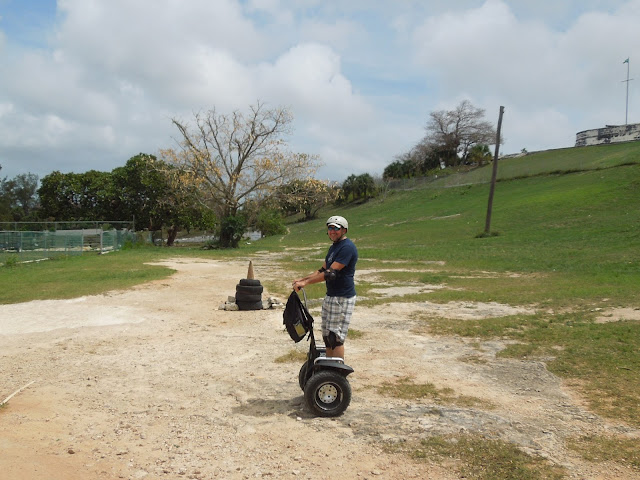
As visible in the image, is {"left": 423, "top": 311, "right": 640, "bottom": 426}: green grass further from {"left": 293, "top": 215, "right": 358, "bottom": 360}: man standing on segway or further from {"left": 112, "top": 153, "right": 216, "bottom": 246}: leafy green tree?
{"left": 112, "top": 153, "right": 216, "bottom": 246}: leafy green tree

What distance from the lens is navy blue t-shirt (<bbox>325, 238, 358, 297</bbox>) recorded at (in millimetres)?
5305

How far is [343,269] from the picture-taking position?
536 cm

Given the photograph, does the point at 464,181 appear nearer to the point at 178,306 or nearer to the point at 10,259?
the point at 10,259

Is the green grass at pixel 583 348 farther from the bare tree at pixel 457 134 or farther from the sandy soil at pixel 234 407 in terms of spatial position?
the bare tree at pixel 457 134

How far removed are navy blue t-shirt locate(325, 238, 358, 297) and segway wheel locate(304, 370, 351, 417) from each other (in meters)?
0.82

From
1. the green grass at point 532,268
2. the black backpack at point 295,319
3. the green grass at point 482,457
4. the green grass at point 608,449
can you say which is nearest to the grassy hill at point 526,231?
the green grass at point 532,268

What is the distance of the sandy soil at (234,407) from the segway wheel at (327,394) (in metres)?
0.13

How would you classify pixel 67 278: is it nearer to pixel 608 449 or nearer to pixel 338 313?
pixel 338 313

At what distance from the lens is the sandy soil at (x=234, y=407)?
411cm

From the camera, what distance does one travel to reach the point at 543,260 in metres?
20.2

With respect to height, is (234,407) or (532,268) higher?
(532,268)

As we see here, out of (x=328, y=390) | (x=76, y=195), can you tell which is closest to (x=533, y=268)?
(x=328, y=390)

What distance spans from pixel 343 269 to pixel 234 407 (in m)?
1.83

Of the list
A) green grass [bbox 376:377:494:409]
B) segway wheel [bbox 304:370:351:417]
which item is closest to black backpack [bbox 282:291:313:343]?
segway wheel [bbox 304:370:351:417]
